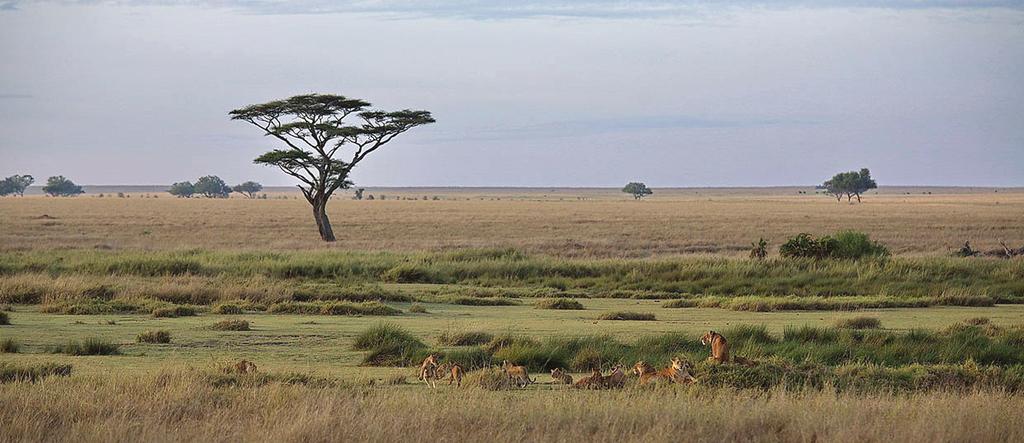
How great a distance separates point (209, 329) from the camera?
21141mm

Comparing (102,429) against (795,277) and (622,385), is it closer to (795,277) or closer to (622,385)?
(622,385)

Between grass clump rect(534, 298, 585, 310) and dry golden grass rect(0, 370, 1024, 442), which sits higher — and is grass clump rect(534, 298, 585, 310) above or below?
below

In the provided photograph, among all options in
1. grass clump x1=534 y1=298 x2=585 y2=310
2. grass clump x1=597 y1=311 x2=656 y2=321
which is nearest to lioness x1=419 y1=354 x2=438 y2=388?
grass clump x1=597 y1=311 x2=656 y2=321

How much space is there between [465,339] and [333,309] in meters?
6.96

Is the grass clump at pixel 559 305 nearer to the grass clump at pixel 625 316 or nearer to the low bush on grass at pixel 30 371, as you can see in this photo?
the grass clump at pixel 625 316

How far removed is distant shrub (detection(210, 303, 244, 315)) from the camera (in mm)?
25438

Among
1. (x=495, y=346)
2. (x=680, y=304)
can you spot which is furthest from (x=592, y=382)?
(x=680, y=304)

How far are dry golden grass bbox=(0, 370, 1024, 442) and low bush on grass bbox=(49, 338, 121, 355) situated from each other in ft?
17.1

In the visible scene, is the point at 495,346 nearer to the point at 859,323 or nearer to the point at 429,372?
the point at 429,372

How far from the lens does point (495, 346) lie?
17.5 metres

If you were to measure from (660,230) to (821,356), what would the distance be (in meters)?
58.2

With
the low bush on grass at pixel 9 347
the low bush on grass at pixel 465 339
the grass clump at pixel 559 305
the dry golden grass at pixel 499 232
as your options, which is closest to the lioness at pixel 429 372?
the low bush on grass at pixel 465 339

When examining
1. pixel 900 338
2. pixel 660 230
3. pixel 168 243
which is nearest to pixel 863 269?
pixel 900 338

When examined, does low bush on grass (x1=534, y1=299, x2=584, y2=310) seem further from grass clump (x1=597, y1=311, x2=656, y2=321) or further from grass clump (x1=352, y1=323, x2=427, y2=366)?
grass clump (x1=352, y1=323, x2=427, y2=366)
